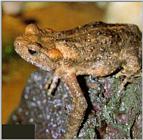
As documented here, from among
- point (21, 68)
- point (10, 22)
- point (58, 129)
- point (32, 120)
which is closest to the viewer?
point (58, 129)

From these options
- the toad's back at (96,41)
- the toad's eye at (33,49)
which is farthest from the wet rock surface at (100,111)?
the toad's eye at (33,49)

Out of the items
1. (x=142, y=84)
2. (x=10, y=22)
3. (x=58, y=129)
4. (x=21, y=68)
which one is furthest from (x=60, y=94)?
(x=10, y=22)

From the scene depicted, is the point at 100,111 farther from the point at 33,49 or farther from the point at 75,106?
the point at 33,49

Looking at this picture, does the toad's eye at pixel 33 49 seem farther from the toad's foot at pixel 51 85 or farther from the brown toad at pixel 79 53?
the toad's foot at pixel 51 85

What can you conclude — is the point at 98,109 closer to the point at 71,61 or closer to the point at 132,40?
the point at 71,61

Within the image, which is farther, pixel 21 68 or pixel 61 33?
pixel 21 68

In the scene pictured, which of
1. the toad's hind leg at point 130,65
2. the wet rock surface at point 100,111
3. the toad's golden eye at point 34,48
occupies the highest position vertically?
the toad's golden eye at point 34,48

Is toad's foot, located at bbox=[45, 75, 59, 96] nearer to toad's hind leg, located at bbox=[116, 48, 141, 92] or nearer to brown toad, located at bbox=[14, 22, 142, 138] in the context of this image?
brown toad, located at bbox=[14, 22, 142, 138]
